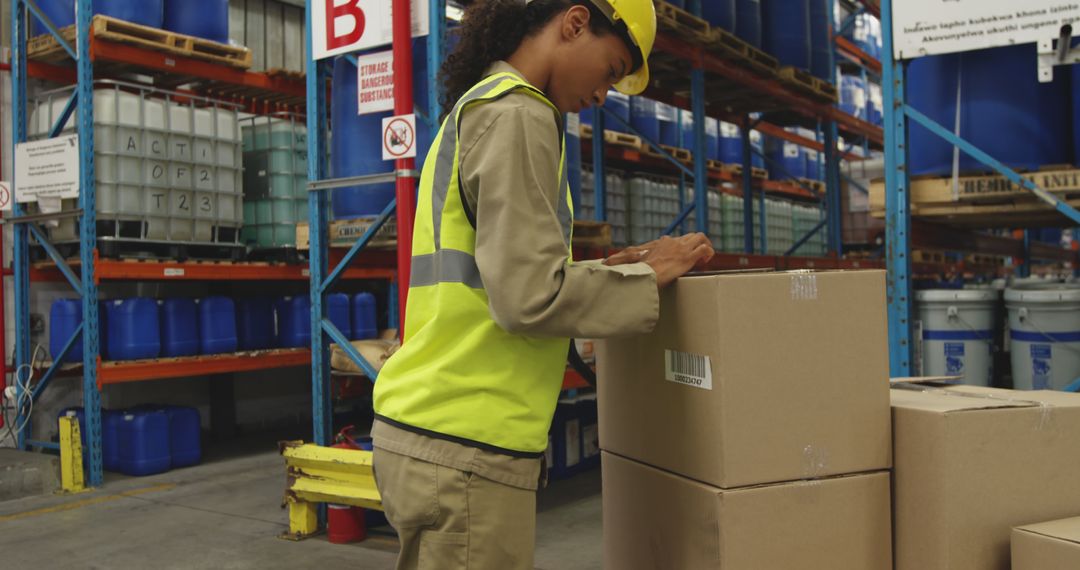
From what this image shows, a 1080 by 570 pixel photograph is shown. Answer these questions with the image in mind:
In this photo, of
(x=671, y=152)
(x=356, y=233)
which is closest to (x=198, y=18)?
(x=356, y=233)

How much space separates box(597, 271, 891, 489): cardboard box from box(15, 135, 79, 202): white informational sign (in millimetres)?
5707

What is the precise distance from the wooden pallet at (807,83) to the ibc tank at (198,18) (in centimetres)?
498

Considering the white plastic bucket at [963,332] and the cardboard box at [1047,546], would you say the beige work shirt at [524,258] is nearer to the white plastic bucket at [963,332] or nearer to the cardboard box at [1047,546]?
the cardboard box at [1047,546]

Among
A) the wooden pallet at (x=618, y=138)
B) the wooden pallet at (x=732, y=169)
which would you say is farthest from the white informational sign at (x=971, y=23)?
the wooden pallet at (x=732, y=169)

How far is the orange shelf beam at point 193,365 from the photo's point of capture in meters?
6.30

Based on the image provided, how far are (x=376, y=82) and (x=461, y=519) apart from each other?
11.8 feet

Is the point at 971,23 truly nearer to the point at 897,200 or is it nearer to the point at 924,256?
the point at 897,200

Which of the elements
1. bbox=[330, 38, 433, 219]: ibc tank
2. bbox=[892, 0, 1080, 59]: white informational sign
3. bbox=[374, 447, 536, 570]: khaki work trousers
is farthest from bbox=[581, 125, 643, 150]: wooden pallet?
bbox=[374, 447, 536, 570]: khaki work trousers

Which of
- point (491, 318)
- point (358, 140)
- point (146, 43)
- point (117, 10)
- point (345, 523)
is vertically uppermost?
point (117, 10)

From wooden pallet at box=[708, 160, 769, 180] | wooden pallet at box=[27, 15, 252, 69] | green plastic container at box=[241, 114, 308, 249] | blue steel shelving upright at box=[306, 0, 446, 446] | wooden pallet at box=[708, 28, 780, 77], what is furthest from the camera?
wooden pallet at box=[708, 160, 769, 180]

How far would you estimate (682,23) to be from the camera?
695 cm

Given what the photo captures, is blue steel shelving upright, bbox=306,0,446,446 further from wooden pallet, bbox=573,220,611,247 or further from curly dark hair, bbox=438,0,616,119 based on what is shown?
curly dark hair, bbox=438,0,616,119

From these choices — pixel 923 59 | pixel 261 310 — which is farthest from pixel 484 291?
pixel 261 310

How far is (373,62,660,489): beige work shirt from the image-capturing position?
4.78 feet
